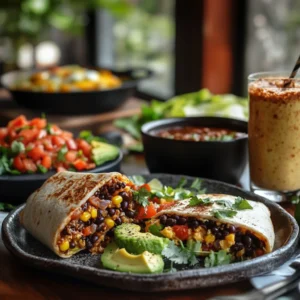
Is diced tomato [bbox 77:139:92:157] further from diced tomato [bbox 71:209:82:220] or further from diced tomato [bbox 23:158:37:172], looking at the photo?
diced tomato [bbox 71:209:82:220]

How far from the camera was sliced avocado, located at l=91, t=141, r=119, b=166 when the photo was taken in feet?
7.95

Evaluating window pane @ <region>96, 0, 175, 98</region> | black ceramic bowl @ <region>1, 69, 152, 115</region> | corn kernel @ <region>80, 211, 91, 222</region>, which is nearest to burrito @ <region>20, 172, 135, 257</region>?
corn kernel @ <region>80, 211, 91, 222</region>

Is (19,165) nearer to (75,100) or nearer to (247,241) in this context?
(247,241)

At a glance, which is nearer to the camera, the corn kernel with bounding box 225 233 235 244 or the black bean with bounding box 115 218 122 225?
the corn kernel with bounding box 225 233 235 244

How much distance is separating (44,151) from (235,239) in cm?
93

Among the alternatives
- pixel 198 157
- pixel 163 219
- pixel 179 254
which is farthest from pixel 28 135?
pixel 179 254

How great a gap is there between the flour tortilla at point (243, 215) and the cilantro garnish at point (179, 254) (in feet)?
0.32

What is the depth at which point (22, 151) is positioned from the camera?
7.83ft

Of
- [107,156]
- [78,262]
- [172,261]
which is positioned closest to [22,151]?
[107,156]

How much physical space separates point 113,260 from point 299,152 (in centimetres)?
85

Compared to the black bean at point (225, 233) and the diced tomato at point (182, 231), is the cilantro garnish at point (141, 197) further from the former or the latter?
the black bean at point (225, 233)

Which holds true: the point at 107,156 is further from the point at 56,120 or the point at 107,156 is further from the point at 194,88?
the point at 194,88

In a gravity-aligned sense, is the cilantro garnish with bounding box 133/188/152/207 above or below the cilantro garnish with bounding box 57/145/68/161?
above

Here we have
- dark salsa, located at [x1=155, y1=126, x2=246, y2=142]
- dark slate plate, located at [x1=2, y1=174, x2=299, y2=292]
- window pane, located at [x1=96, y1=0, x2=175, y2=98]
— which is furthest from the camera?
window pane, located at [x1=96, y1=0, x2=175, y2=98]
